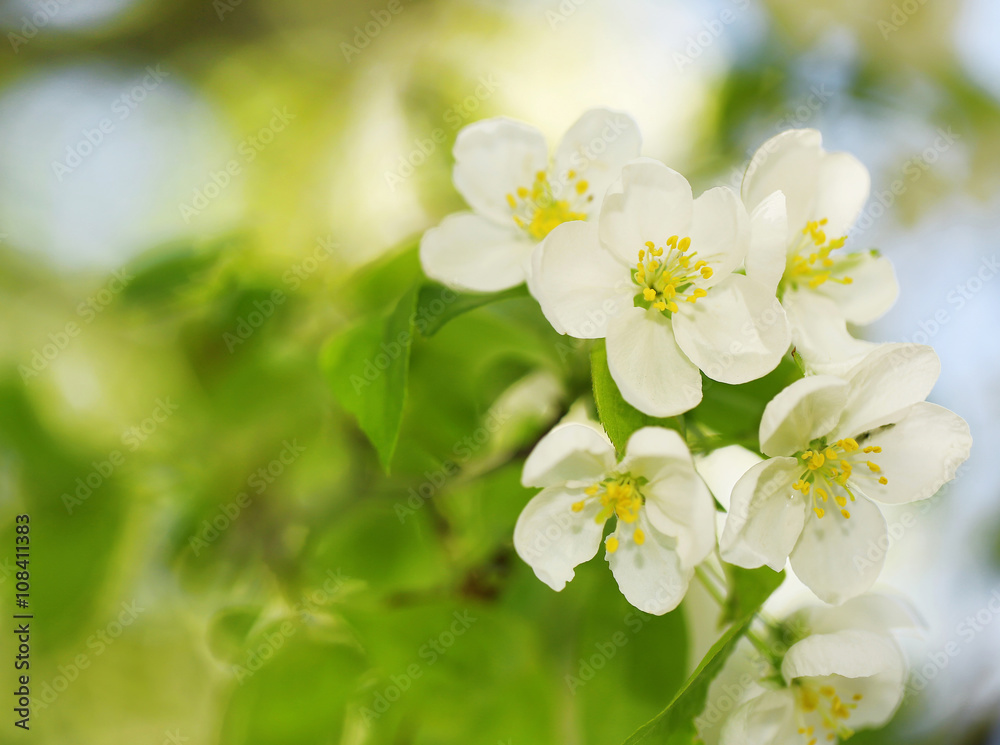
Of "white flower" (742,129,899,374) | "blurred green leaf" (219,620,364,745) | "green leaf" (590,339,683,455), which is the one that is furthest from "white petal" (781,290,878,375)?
"blurred green leaf" (219,620,364,745)

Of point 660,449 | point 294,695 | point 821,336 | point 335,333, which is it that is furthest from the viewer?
point 335,333

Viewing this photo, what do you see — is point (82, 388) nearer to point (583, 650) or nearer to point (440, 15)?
point (583, 650)

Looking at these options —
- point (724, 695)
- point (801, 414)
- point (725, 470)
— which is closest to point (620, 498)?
point (801, 414)

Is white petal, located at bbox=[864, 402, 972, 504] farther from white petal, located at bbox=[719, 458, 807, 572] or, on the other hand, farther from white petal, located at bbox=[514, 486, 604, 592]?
white petal, located at bbox=[514, 486, 604, 592]

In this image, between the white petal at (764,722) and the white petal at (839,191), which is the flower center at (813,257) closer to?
the white petal at (839,191)

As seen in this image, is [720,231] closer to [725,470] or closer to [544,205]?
[544,205]

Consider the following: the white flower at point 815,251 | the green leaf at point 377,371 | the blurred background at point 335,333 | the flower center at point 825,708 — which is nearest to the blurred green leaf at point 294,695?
the blurred background at point 335,333
